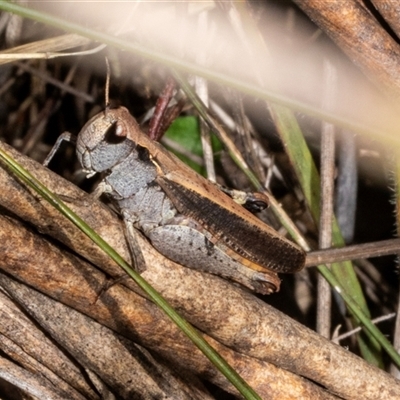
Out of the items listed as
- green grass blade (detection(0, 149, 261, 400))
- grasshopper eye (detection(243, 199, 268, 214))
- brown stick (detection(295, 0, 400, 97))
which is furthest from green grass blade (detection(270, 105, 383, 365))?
green grass blade (detection(0, 149, 261, 400))

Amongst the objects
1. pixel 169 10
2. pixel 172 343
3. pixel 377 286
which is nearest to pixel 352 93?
pixel 169 10

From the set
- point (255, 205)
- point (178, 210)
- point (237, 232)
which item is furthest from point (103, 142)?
point (255, 205)

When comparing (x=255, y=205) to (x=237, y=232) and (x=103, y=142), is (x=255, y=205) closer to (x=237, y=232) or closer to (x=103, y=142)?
(x=237, y=232)

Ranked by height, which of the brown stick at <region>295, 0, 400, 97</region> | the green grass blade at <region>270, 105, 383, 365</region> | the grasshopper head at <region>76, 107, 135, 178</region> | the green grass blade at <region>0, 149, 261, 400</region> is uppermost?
the brown stick at <region>295, 0, 400, 97</region>

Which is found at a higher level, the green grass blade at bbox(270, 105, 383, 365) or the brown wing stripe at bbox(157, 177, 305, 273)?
the green grass blade at bbox(270, 105, 383, 365)

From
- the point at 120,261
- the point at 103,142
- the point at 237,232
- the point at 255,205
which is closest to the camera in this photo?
the point at 120,261

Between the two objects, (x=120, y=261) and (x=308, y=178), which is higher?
(x=308, y=178)

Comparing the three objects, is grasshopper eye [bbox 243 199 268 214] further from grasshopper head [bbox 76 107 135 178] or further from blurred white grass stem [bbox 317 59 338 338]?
grasshopper head [bbox 76 107 135 178]
